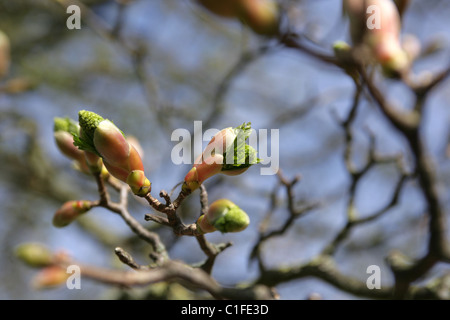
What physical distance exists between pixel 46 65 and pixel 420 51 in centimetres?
425

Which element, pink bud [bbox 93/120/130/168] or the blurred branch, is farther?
pink bud [bbox 93/120/130/168]

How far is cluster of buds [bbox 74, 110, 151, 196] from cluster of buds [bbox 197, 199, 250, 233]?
210mm

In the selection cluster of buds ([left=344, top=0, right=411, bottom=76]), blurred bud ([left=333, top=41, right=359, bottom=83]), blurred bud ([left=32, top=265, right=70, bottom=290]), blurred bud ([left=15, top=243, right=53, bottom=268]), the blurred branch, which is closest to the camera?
the blurred branch

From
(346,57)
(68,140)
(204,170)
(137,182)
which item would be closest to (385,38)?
(346,57)

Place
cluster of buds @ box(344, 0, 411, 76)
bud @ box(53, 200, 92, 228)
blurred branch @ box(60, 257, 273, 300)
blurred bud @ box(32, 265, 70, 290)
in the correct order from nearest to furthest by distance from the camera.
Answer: blurred branch @ box(60, 257, 273, 300) < blurred bud @ box(32, 265, 70, 290) < cluster of buds @ box(344, 0, 411, 76) < bud @ box(53, 200, 92, 228)

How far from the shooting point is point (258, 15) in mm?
840

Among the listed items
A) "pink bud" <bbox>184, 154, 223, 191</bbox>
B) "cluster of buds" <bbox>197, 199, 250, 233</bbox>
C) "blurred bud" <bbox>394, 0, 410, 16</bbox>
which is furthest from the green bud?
"blurred bud" <bbox>394, 0, 410, 16</bbox>

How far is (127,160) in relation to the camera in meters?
1.07

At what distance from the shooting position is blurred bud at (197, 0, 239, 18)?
2.69 feet

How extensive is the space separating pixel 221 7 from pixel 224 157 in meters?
0.41

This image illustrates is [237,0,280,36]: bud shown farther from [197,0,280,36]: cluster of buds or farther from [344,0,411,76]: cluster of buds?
[344,0,411,76]: cluster of buds

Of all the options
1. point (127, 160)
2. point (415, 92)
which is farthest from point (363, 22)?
point (127, 160)

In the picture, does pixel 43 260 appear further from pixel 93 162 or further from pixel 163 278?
pixel 93 162
